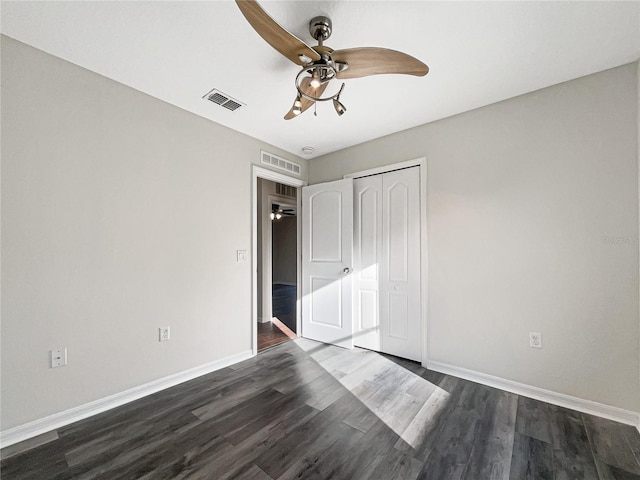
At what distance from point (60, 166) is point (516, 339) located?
3.81 metres

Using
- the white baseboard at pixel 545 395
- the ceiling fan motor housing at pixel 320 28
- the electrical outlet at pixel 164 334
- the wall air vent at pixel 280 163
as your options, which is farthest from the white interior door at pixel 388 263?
the electrical outlet at pixel 164 334

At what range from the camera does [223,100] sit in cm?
247

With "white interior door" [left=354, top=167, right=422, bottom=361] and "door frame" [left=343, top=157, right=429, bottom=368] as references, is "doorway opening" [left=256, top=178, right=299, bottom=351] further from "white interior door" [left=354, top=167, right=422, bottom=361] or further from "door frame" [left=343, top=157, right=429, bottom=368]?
"door frame" [left=343, top=157, right=429, bottom=368]

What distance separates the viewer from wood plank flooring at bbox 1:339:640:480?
1.51 m

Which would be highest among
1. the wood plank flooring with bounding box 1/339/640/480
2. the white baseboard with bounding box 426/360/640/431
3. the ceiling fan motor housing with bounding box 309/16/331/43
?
the ceiling fan motor housing with bounding box 309/16/331/43

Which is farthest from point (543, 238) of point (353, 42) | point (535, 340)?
point (353, 42)

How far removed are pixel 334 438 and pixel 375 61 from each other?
234 cm

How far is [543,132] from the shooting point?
2.26 meters

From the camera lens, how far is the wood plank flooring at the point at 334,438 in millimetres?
1514

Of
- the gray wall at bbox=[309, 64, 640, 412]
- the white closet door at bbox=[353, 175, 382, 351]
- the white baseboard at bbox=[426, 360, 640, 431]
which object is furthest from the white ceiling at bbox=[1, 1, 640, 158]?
the white baseboard at bbox=[426, 360, 640, 431]

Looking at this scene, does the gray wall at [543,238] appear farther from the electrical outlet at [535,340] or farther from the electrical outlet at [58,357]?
the electrical outlet at [58,357]

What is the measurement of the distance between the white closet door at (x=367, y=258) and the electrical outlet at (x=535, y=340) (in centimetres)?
144

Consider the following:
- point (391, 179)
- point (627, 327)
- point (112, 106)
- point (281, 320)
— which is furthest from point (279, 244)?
point (627, 327)

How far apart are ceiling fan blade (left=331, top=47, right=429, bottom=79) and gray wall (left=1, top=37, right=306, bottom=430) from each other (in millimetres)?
1761
